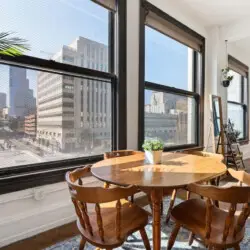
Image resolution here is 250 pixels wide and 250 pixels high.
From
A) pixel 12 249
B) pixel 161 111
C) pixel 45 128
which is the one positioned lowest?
pixel 12 249

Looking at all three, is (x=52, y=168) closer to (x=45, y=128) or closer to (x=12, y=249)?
(x=45, y=128)

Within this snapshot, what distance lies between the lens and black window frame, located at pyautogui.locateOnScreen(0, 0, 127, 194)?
6.58ft

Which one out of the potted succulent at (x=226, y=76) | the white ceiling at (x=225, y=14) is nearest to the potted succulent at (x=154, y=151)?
the white ceiling at (x=225, y=14)

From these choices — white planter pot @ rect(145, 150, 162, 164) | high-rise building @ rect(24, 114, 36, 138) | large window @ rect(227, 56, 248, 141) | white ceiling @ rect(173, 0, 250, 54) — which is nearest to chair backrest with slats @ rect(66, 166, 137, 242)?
white planter pot @ rect(145, 150, 162, 164)

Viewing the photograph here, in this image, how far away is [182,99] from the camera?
4074 mm

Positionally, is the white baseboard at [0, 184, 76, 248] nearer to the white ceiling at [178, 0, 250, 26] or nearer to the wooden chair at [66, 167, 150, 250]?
the wooden chair at [66, 167, 150, 250]

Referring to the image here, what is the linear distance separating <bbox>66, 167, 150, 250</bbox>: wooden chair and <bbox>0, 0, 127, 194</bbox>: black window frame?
2.36ft

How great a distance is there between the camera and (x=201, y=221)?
4.84 ft

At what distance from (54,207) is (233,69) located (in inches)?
199

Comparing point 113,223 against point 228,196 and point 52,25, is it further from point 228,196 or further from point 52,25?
point 52,25

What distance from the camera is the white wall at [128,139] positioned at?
1971mm

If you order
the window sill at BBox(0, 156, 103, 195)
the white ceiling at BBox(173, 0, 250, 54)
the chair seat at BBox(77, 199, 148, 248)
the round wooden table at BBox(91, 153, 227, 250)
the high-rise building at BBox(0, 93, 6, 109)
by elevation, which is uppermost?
the white ceiling at BBox(173, 0, 250, 54)

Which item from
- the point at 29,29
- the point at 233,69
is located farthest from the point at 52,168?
the point at 233,69

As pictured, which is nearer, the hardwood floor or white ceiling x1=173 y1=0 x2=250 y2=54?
the hardwood floor
